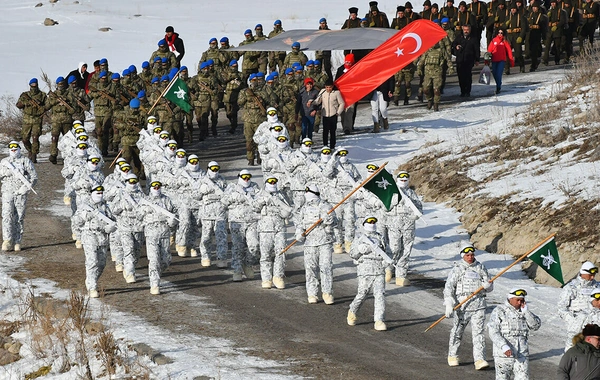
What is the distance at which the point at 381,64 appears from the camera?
28.0 m

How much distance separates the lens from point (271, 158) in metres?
23.8

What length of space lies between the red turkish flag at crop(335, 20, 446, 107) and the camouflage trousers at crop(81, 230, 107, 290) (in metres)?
10.0

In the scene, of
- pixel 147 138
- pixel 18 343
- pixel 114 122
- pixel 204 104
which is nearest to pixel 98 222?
pixel 18 343

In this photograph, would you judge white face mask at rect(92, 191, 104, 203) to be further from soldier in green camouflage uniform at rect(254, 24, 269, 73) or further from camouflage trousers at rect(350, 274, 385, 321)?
soldier in green camouflage uniform at rect(254, 24, 269, 73)

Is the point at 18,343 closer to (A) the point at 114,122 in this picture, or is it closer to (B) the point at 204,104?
(A) the point at 114,122

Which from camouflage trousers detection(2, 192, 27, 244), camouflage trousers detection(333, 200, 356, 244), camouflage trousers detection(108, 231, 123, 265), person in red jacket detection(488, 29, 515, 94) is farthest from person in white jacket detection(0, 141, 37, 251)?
person in red jacket detection(488, 29, 515, 94)

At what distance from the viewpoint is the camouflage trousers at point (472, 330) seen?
15852 millimetres

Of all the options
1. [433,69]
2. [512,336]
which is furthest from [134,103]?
[512,336]

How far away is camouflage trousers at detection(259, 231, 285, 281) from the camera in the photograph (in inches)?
786

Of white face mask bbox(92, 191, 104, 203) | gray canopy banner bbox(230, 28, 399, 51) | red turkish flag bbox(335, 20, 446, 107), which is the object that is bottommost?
white face mask bbox(92, 191, 104, 203)

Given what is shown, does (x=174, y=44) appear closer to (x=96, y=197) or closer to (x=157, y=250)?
(x=96, y=197)

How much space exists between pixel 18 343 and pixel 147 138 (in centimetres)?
870

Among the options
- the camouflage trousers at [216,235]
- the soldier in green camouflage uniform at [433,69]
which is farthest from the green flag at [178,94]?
the soldier in green camouflage uniform at [433,69]

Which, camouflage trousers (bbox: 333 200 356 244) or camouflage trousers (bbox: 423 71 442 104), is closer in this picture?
camouflage trousers (bbox: 333 200 356 244)
